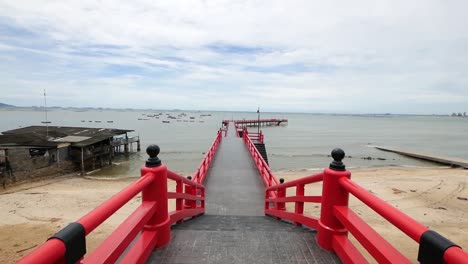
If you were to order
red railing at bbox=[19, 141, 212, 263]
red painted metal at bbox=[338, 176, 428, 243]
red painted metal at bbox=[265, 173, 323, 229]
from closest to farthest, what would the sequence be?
1. red railing at bbox=[19, 141, 212, 263]
2. red painted metal at bbox=[338, 176, 428, 243]
3. red painted metal at bbox=[265, 173, 323, 229]

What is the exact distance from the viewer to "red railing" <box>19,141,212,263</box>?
158 cm

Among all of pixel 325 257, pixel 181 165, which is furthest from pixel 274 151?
pixel 325 257

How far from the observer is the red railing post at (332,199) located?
3295mm

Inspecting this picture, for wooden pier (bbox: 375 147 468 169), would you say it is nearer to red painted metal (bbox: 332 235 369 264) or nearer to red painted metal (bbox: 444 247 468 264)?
red painted metal (bbox: 332 235 369 264)

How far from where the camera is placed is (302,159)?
1368 inches

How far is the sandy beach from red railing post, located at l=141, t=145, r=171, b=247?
26.1 ft

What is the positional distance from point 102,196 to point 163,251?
16.5 metres

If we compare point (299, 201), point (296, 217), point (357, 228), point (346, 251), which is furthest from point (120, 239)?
point (296, 217)

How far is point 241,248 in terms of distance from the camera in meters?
3.74

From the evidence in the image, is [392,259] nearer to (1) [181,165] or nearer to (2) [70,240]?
(2) [70,240]

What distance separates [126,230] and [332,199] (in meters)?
2.43

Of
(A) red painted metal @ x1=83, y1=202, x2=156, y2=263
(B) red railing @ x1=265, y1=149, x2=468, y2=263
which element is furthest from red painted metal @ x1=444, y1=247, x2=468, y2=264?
(A) red painted metal @ x1=83, y1=202, x2=156, y2=263

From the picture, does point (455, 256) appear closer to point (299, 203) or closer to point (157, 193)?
point (157, 193)

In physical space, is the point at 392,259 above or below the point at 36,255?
below
